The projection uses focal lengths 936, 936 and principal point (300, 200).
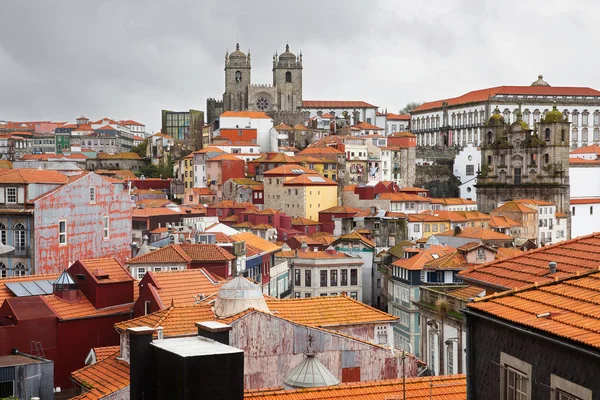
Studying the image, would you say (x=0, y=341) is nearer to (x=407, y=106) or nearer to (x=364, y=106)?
(x=364, y=106)

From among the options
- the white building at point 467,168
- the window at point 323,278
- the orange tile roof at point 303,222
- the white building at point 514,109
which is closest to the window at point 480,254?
the window at point 323,278

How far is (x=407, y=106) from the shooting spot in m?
182

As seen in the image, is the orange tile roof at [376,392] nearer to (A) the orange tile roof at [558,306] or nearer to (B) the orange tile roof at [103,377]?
(A) the orange tile roof at [558,306]

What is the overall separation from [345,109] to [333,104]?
1.80m

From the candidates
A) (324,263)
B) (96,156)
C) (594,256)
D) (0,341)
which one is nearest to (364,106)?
(96,156)

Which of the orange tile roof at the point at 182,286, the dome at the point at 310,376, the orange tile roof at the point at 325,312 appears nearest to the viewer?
the dome at the point at 310,376

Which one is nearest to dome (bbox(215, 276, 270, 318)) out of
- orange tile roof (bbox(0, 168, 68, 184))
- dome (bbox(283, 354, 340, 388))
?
dome (bbox(283, 354, 340, 388))

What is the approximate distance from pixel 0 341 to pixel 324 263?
33190mm

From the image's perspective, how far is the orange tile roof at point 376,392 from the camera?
12.2 metres

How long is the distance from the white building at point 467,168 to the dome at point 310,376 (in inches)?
3471

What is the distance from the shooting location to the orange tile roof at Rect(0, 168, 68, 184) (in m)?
34.4

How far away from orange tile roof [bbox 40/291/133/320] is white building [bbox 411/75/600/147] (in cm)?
9392

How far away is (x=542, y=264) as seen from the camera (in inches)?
449

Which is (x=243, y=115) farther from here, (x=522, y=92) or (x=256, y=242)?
(x=256, y=242)
